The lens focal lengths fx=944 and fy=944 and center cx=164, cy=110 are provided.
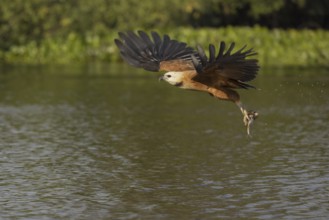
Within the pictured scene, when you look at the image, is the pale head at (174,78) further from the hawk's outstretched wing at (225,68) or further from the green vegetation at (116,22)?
the green vegetation at (116,22)

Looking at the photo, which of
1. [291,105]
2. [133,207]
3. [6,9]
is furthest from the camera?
[6,9]

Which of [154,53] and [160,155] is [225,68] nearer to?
[154,53]

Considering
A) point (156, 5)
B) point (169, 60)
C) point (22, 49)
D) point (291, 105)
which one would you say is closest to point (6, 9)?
point (22, 49)

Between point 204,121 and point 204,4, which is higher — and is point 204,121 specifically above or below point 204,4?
below

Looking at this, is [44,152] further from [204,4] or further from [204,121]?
[204,4]

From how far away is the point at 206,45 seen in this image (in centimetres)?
3516

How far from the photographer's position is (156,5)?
39.7 m

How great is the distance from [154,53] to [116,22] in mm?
30136

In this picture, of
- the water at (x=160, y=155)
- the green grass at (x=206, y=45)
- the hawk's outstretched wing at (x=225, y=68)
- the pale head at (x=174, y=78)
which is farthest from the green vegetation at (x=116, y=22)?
the pale head at (x=174, y=78)

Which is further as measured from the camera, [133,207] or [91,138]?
[91,138]

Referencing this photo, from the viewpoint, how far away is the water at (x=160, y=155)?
9.11 metres

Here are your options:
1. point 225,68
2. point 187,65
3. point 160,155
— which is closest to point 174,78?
point 187,65

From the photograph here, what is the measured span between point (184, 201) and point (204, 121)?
7.10m

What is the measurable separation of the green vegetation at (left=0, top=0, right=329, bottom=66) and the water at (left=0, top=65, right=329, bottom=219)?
12.8m
